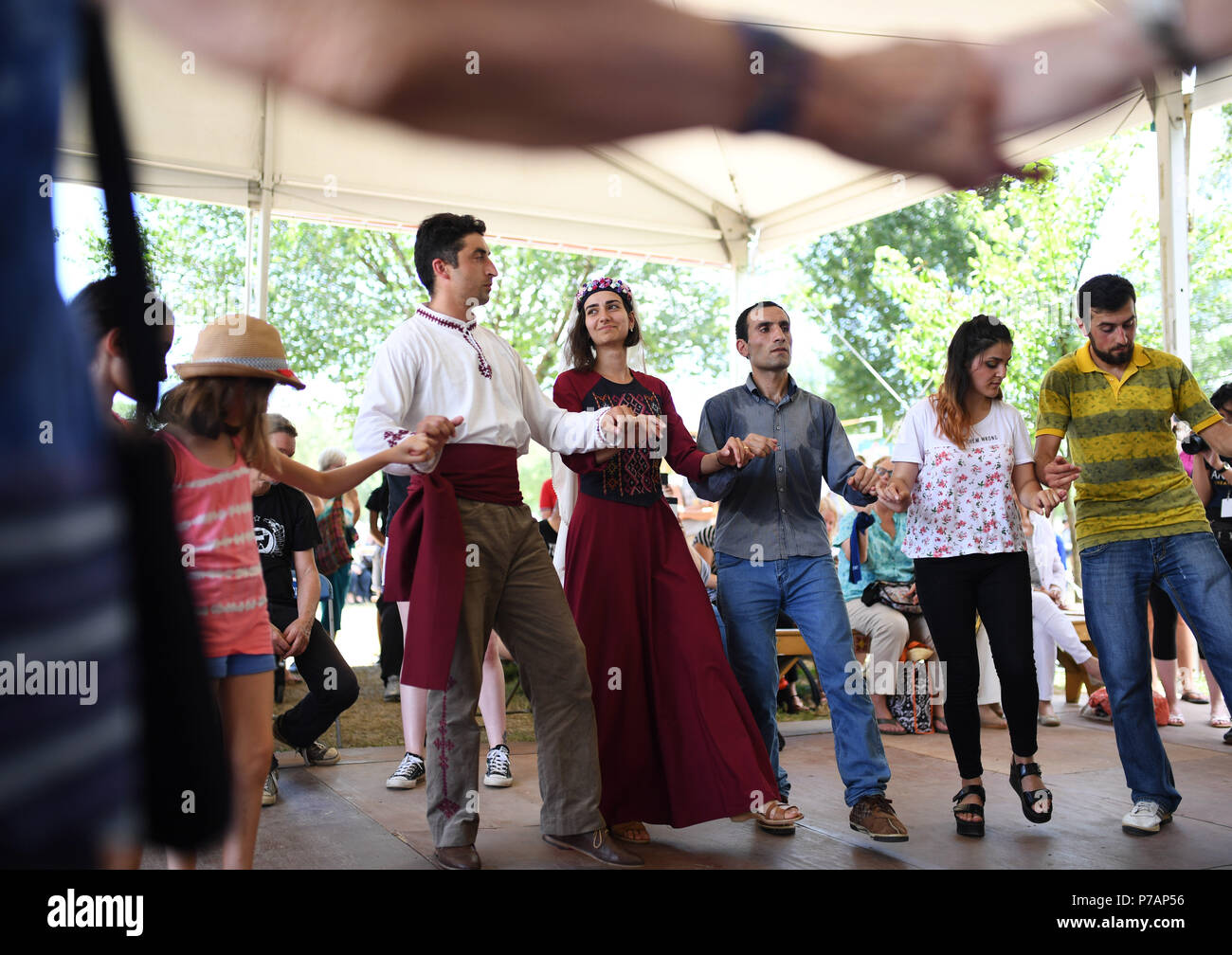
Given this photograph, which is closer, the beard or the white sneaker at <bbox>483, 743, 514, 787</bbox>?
the beard

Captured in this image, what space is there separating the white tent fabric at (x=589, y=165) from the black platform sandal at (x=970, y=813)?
4.51m

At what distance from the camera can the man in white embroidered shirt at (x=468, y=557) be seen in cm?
310

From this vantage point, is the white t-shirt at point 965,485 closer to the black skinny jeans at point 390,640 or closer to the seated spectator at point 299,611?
the seated spectator at point 299,611

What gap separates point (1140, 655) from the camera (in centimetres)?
372

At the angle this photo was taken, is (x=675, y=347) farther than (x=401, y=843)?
Yes

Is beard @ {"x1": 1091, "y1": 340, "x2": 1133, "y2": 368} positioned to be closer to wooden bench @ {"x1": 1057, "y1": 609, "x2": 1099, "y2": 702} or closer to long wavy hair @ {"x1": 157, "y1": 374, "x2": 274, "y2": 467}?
long wavy hair @ {"x1": 157, "y1": 374, "x2": 274, "y2": 467}

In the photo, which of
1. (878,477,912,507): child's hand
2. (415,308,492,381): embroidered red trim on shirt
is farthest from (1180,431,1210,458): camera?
(415,308,492,381): embroidered red trim on shirt

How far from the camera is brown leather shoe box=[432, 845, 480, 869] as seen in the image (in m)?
3.14

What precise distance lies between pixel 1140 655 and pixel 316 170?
6180mm

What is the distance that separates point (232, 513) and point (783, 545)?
2.05 m

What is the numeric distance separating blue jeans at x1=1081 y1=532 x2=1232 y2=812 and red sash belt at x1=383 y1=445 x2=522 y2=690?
2145 millimetres

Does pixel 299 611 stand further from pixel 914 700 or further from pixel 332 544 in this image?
pixel 914 700
